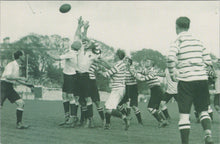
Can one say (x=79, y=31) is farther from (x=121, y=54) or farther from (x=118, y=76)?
(x=118, y=76)

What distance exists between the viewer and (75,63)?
11.0m

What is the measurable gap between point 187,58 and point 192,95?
2.14 ft

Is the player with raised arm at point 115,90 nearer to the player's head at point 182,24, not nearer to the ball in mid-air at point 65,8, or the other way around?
the ball in mid-air at point 65,8

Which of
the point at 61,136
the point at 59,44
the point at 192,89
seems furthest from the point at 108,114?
the point at 59,44

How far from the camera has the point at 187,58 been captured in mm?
6461

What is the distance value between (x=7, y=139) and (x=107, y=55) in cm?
7026

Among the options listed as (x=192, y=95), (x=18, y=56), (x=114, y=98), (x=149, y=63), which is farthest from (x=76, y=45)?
(x=192, y=95)

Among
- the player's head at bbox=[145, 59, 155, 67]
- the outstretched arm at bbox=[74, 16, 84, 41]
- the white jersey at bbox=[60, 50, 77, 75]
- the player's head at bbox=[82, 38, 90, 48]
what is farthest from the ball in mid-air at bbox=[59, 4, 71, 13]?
the player's head at bbox=[145, 59, 155, 67]

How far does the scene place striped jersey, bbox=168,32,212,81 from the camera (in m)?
6.43

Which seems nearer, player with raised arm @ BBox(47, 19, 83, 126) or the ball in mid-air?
player with raised arm @ BBox(47, 19, 83, 126)

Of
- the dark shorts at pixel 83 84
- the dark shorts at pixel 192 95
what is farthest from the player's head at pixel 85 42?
the dark shorts at pixel 192 95

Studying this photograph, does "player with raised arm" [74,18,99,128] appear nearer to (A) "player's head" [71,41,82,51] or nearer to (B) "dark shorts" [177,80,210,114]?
(A) "player's head" [71,41,82,51]

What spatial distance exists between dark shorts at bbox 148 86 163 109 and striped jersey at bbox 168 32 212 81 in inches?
213

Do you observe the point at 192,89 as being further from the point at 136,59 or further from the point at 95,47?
the point at 136,59
